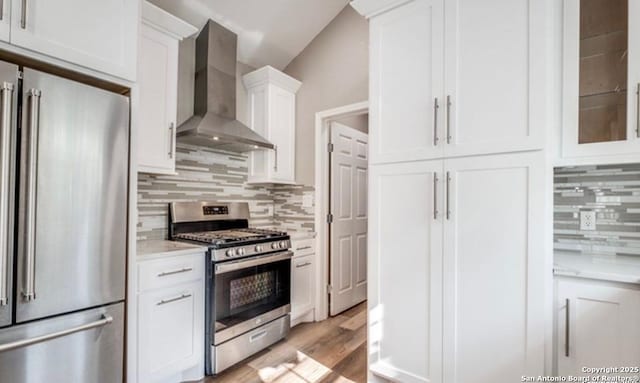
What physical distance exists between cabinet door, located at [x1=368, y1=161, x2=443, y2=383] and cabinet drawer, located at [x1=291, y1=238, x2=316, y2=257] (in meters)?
1.12

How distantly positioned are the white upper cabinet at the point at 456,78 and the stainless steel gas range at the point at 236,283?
1.21 metres

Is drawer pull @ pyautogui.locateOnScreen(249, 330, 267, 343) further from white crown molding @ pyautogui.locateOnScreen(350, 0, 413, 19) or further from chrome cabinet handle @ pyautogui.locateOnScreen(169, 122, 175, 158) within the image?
white crown molding @ pyautogui.locateOnScreen(350, 0, 413, 19)

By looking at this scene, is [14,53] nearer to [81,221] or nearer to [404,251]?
[81,221]

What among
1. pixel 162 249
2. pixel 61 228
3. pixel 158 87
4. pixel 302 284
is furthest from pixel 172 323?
pixel 158 87

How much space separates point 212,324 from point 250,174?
1.55 metres

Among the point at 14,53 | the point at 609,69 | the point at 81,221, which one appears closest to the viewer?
the point at 14,53

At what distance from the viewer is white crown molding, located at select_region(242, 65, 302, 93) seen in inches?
119

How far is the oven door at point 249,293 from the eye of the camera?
2.15m

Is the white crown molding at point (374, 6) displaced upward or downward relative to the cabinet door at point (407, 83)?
upward

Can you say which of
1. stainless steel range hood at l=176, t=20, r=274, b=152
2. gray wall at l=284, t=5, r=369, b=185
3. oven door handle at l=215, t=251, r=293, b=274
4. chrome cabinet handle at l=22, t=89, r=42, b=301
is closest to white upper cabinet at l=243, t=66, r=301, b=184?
gray wall at l=284, t=5, r=369, b=185

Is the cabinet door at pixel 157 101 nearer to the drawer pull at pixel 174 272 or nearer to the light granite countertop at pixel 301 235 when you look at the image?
the drawer pull at pixel 174 272

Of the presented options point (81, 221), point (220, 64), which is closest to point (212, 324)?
point (81, 221)

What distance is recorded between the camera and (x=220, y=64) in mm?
2738

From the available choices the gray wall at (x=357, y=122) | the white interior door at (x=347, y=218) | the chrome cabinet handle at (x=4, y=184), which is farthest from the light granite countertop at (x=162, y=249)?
the gray wall at (x=357, y=122)
